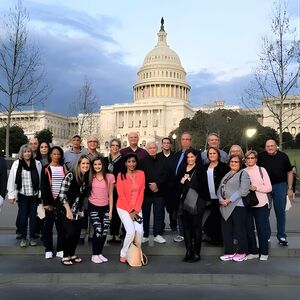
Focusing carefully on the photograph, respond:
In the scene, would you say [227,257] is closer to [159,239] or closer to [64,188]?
[159,239]

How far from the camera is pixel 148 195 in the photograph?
7812 mm

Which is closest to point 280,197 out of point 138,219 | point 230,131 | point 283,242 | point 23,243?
point 283,242

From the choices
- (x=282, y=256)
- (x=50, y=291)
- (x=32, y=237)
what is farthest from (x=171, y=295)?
(x=32, y=237)

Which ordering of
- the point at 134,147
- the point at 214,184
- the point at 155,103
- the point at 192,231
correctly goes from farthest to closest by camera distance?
the point at 155,103 → the point at 134,147 → the point at 214,184 → the point at 192,231

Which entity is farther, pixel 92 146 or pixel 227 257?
pixel 92 146

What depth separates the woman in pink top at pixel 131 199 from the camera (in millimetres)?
6762

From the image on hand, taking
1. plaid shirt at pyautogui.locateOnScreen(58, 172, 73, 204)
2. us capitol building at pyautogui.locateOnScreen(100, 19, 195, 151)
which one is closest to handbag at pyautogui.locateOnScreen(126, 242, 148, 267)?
plaid shirt at pyautogui.locateOnScreen(58, 172, 73, 204)

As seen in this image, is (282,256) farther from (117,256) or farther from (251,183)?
(117,256)

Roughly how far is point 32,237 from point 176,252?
2684mm

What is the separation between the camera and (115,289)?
5793 mm

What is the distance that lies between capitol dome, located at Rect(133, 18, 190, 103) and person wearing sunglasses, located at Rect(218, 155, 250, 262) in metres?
109

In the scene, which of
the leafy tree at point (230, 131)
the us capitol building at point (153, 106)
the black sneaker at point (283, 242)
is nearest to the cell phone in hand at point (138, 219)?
the black sneaker at point (283, 242)

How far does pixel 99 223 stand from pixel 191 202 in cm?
155

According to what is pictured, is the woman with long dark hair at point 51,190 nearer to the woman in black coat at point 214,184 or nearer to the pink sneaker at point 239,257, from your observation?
the woman in black coat at point 214,184
